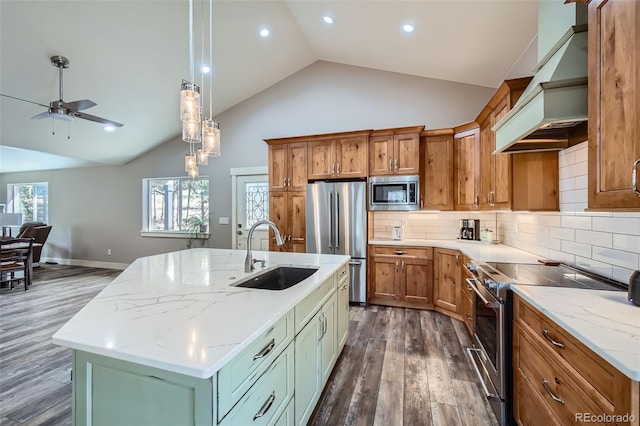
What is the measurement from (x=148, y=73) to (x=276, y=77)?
6.43 ft

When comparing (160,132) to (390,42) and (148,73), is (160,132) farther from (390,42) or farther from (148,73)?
(390,42)

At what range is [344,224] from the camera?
3828 millimetres

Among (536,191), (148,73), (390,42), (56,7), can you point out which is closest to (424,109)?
(390,42)

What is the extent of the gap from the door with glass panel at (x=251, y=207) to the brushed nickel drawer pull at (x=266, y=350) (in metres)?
4.01

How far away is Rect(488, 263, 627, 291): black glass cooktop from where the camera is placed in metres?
1.59

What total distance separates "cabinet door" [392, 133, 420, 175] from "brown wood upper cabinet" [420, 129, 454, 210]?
16 cm

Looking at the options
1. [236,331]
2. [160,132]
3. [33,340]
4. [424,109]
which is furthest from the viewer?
[160,132]

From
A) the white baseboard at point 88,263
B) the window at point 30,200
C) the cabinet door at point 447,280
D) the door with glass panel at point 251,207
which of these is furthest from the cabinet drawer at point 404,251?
the window at point 30,200

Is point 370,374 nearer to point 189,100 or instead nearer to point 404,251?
point 404,251

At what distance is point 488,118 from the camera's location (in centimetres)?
293

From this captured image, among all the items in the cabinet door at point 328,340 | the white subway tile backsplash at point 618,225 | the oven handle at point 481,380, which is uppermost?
the white subway tile backsplash at point 618,225

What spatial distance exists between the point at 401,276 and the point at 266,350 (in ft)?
9.43

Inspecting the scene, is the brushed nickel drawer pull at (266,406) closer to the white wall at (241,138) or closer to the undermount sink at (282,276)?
the undermount sink at (282,276)

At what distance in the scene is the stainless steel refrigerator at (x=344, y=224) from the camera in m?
3.77
